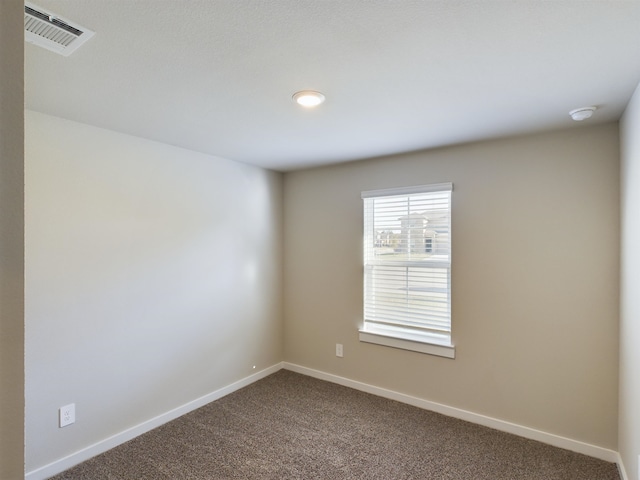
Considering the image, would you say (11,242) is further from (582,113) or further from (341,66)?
(582,113)

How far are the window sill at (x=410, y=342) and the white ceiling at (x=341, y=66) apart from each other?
1756 mm

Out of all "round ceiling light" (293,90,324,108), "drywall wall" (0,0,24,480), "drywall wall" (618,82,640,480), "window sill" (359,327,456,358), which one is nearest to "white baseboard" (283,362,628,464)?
"drywall wall" (618,82,640,480)

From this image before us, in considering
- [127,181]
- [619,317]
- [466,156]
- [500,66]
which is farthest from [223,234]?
[619,317]

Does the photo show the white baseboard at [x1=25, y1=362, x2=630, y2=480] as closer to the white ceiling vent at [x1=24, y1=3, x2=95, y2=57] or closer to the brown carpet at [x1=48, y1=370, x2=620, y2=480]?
the brown carpet at [x1=48, y1=370, x2=620, y2=480]

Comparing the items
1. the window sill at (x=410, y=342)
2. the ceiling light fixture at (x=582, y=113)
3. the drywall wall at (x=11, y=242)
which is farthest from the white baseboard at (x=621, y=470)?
the drywall wall at (x=11, y=242)

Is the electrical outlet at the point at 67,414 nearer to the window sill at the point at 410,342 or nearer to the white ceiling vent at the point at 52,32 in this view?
the white ceiling vent at the point at 52,32

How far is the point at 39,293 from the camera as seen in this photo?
7.34 feet

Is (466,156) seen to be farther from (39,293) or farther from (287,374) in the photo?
(39,293)

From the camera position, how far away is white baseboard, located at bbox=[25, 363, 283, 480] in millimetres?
2271

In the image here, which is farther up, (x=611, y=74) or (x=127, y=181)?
(x=611, y=74)

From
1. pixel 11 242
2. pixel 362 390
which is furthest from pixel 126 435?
pixel 11 242

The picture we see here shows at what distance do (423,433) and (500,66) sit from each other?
254 centimetres

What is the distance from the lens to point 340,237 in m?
3.71

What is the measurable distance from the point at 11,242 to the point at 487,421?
129 inches
